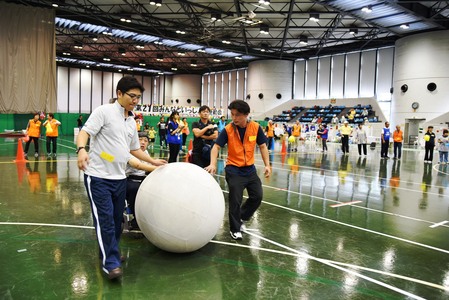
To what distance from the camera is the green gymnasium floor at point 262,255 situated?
3.52 meters

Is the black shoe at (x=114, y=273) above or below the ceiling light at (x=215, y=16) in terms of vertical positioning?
below

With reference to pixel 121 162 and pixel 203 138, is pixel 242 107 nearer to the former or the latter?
pixel 121 162

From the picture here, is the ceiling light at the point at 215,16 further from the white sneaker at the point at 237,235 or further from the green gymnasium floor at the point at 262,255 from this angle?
the white sneaker at the point at 237,235

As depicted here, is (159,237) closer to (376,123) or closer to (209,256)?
(209,256)

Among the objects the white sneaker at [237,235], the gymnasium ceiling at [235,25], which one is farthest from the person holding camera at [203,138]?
the gymnasium ceiling at [235,25]

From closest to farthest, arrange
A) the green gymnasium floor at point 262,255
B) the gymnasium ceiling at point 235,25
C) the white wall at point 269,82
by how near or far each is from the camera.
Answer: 1. the green gymnasium floor at point 262,255
2. the gymnasium ceiling at point 235,25
3. the white wall at point 269,82

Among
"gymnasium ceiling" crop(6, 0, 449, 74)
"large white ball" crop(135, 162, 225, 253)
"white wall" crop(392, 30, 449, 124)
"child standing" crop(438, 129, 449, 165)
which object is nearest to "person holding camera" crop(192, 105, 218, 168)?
"large white ball" crop(135, 162, 225, 253)

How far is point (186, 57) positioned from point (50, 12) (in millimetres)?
22550

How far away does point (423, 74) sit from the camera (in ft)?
91.7

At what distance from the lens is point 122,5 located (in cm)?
2492

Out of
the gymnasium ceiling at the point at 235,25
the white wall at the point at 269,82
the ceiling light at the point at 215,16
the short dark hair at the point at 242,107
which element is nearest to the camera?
the short dark hair at the point at 242,107

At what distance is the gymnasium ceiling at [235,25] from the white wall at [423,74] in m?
1.01

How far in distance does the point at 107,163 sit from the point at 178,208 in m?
0.94

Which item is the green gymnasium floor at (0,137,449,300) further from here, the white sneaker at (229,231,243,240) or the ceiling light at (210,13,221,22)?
the ceiling light at (210,13,221,22)
